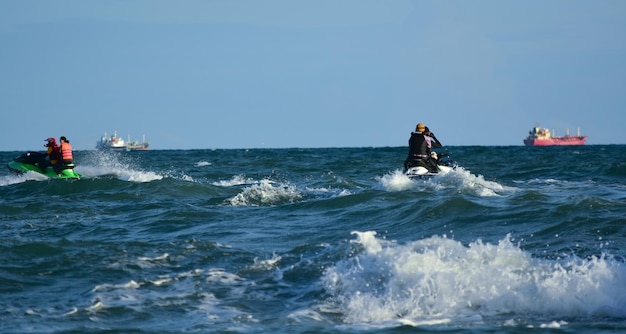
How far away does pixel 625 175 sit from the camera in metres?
31.5

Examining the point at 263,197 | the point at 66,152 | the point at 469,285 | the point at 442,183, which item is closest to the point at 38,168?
the point at 66,152

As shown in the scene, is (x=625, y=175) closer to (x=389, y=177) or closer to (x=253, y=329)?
(x=389, y=177)

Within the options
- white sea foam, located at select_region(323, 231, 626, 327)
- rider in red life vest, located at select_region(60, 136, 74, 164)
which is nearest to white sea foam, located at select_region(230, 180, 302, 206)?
rider in red life vest, located at select_region(60, 136, 74, 164)

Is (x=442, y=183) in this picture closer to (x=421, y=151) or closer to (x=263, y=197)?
(x=421, y=151)

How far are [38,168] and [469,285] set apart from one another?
22.2m

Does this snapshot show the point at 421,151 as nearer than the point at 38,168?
Yes

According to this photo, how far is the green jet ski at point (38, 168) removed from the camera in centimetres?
2850

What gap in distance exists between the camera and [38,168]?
1159 inches

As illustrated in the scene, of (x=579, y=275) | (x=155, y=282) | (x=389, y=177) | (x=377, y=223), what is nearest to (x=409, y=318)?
(x=579, y=275)

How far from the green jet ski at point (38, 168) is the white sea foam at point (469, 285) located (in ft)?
62.4

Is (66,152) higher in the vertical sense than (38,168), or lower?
higher

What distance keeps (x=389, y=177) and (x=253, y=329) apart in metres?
14.5

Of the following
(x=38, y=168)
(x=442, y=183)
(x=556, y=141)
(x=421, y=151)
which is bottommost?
(x=442, y=183)

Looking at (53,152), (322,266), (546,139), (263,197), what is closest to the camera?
(322,266)
